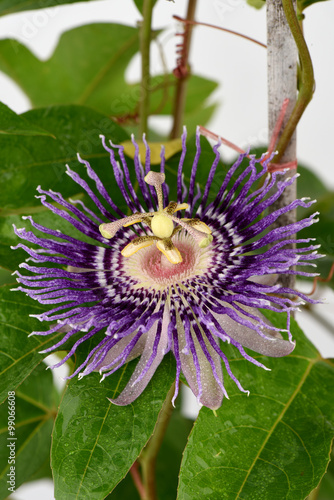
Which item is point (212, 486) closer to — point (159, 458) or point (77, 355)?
point (77, 355)

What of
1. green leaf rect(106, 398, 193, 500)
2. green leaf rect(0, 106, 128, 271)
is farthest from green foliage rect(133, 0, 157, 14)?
green leaf rect(106, 398, 193, 500)

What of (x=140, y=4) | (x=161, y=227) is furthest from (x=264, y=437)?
(x=140, y=4)

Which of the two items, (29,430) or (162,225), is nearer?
(162,225)

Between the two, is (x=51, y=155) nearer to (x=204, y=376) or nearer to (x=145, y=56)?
(x=145, y=56)

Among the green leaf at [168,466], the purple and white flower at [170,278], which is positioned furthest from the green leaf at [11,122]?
the green leaf at [168,466]

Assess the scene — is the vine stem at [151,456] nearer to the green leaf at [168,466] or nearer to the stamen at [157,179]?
the green leaf at [168,466]

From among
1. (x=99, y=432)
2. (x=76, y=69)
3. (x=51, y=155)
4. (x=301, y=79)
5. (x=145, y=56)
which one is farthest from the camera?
(x=76, y=69)

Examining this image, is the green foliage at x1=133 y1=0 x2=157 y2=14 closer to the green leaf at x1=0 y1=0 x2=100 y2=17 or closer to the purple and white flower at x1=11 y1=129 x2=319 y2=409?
the green leaf at x1=0 y1=0 x2=100 y2=17
